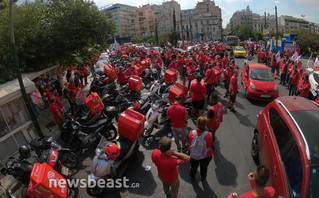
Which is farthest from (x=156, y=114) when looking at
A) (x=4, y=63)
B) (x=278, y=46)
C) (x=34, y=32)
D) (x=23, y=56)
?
(x=278, y=46)

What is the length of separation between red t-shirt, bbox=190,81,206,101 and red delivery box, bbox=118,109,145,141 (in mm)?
2550

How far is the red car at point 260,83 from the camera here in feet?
28.1

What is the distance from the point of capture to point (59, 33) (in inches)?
401

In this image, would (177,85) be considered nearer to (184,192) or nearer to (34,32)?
(184,192)

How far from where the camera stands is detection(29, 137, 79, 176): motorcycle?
446 cm

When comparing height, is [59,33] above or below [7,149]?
above

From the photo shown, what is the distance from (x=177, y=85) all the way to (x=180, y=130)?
2.75 metres

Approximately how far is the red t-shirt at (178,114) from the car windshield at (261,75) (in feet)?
20.2

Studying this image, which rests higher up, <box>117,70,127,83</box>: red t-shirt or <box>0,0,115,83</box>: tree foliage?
<box>0,0,115,83</box>: tree foliage

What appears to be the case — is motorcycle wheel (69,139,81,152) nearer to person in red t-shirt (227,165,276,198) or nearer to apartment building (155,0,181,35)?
person in red t-shirt (227,165,276,198)

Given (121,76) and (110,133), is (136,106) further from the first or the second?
(121,76)

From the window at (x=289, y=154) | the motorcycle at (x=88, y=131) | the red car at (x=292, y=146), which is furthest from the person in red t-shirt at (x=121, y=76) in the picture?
the window at (x=289, y=154)

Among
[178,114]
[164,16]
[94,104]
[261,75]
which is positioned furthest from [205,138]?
[164,16]

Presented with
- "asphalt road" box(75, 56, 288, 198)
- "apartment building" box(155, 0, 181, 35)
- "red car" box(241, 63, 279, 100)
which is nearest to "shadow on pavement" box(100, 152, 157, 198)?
"asphalt road" box(75, 56, 288, 198)
